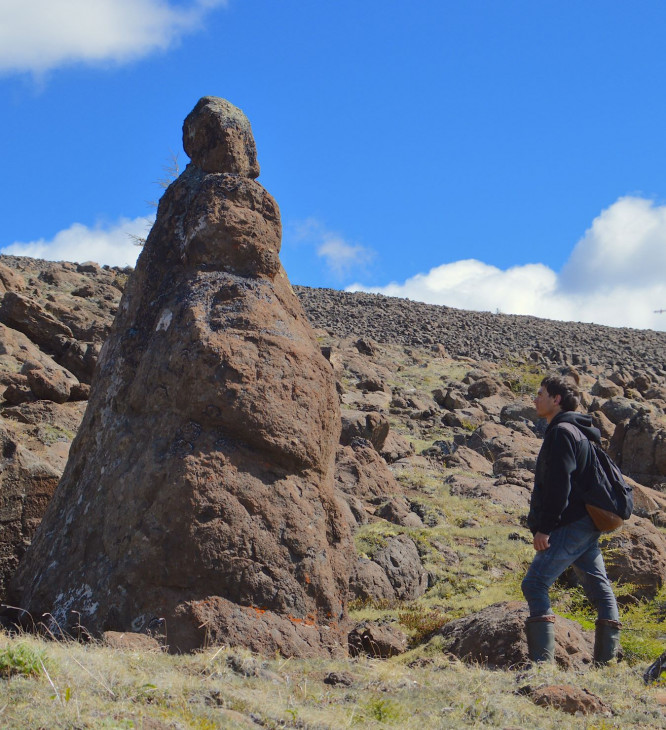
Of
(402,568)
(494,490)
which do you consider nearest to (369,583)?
(402,568)

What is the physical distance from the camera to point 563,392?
616 centimetres

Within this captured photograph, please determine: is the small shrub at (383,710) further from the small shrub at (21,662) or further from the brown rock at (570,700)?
the small shrub at (21,662)

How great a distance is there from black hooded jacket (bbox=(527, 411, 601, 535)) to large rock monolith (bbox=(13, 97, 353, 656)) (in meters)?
1.47

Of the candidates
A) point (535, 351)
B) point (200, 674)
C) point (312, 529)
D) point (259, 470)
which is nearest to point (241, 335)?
point (259, 470)

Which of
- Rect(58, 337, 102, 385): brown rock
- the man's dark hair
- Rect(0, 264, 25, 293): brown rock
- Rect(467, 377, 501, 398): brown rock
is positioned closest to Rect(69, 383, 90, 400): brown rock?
Rect(58, 337, 102, 385): brown rock

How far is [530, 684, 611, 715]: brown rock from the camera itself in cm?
475

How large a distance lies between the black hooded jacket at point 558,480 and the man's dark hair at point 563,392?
0.51 ft

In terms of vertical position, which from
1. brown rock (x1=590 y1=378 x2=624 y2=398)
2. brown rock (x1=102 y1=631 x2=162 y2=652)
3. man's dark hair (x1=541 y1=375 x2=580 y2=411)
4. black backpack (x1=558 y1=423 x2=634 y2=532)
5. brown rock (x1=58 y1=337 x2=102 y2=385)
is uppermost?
brown rock (x1=590 y1=378 x2=624 y2=398)

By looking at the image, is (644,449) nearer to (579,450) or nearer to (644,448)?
(644,448)

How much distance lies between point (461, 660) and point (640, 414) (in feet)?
43.7

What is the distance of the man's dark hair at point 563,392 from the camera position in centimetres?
615

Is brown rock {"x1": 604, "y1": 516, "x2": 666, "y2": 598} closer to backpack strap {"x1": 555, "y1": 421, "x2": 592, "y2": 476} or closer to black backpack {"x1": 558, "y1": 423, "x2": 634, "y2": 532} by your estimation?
black backpack {"x1": 558, "y1": 423, "x2": 634, "y2": 532}

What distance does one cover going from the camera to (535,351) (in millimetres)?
44125

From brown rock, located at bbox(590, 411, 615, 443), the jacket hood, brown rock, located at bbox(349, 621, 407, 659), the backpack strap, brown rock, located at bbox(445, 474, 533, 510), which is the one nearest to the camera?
the backpack strap
